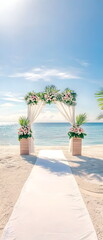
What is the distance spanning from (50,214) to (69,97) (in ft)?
15.3

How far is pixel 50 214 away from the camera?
2023 mm

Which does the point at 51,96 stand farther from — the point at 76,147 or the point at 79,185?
the point at 79,185

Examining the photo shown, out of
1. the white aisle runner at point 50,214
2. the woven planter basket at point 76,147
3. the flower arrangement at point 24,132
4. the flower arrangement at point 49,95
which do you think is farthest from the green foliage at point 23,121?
the white aisle runner at point 50,214

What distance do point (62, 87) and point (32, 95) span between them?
51.9 inches

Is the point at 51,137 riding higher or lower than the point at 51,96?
lower

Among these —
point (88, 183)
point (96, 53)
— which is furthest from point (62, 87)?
point (88, 183)

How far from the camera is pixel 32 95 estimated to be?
20.0 feet

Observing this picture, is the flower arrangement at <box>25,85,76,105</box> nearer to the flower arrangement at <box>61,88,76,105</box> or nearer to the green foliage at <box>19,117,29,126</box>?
the flower arrangement at <box>61,88,76,105</box>

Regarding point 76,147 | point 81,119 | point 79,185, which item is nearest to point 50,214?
point 79,185

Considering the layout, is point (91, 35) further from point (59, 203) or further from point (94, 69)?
point (59, 203)

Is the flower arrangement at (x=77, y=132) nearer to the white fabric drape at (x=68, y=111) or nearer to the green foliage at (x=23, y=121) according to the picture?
the white fabric drape at (x=68, y=111)

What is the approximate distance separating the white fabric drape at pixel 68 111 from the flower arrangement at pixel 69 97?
0.19 meters

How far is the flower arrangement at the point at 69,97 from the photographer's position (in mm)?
6066

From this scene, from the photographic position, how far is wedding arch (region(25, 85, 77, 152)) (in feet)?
20.0
